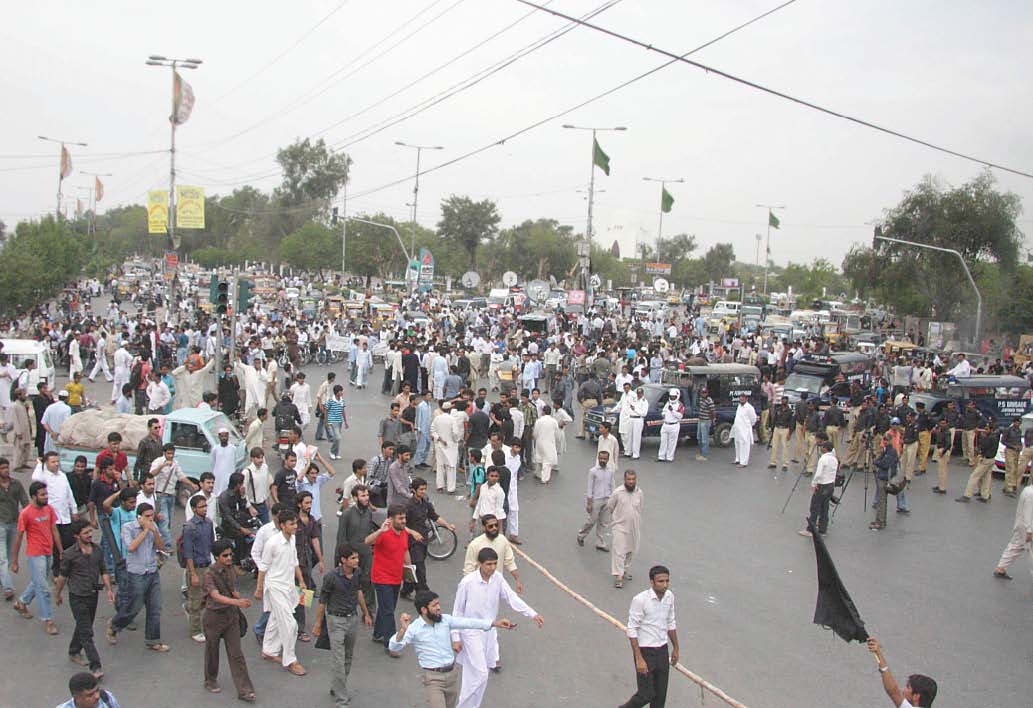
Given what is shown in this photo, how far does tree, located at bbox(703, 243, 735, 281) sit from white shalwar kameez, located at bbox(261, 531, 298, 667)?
96.9m

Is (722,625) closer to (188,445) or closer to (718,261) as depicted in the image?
(188,445)

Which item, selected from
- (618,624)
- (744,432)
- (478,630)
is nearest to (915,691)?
(478,630)

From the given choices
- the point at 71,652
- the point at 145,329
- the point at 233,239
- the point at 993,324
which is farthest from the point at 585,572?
the point at 233,239

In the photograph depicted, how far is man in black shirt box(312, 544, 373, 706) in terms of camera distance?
252 inches

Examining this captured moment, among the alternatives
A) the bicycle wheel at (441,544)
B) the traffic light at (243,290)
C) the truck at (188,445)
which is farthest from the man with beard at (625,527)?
the traffic light at (243,290)

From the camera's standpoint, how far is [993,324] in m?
44.2

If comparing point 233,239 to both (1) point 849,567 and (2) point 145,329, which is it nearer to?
(2) point 145,329

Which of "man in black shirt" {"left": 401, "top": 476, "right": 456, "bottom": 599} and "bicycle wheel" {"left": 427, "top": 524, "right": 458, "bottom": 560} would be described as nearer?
"man in black shirt" {"left": 401, "top": 476, "right": 456, "bottom": 599}

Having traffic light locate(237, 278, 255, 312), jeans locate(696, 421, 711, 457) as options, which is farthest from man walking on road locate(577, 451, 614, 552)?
traffic light locate(237, 278, 255, 312)

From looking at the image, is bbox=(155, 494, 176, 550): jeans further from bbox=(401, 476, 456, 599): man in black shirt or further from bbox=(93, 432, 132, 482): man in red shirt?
bbox=(401, 476, 456, 599): man in black shirt

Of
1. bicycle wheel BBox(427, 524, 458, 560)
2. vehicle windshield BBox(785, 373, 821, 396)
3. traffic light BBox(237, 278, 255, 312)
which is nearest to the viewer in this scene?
bicycle wheel BBox(427, 524, 458, 560)

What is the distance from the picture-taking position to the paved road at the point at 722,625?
6.93 m

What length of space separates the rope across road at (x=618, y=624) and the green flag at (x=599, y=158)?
1175 inches

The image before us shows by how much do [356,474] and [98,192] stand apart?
61.0 meters
